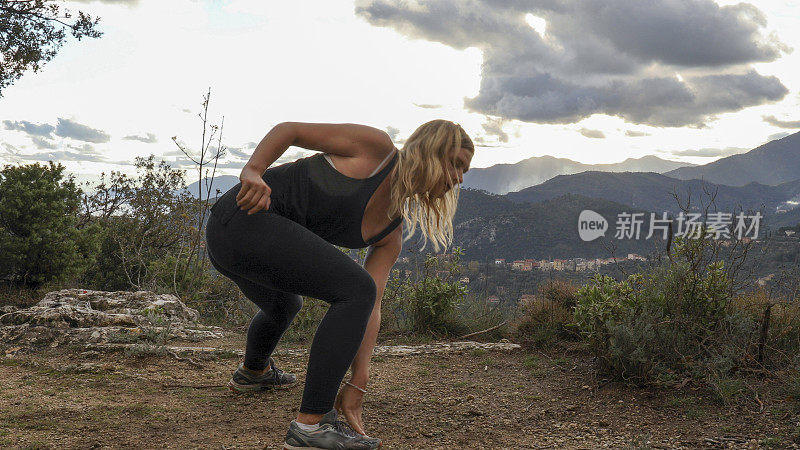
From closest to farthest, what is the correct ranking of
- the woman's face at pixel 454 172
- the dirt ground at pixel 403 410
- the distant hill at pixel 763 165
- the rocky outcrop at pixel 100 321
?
the woman's face at pixel 454 172
the dirt ground at pixel 403 410
the rocky outcrop at pixel 100 321
the distant hill at pixel 763 165

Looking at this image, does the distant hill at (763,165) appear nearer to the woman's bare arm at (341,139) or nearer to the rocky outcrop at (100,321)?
the rocky outcrop at (100,321)

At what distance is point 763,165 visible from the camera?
4373 inches

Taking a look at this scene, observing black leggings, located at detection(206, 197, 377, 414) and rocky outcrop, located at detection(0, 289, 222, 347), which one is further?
rocky outcrop, located at detection(0, 289, 222, 347)

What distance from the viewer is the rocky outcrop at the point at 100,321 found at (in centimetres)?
421

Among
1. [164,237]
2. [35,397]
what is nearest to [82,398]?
[35,397]

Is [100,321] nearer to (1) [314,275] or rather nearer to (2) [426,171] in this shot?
(1) [314,275]

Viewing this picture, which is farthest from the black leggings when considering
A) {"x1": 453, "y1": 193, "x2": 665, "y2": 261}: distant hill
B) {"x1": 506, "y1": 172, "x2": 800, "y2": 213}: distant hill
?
{"x1": 506, "y1": 172, "x2": 800, "y2": 213}: distant hill

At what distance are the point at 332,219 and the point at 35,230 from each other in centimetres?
628

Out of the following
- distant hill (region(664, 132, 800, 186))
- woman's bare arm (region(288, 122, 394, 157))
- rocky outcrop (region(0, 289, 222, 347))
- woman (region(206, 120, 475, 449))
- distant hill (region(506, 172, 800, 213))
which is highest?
distant hill (region(664, 132, 800, 186))

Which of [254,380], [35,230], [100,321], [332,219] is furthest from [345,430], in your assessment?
[35,230]

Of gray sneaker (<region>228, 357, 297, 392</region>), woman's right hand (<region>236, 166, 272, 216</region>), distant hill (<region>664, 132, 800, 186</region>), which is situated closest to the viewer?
woman's right hand (<region>236, 166, 272, 216</region>)

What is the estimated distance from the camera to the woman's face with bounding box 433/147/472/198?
2.13 metres

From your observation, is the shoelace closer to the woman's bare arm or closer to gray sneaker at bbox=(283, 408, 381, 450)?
gray sneaker at bbox=(283, 408, 381, 450)

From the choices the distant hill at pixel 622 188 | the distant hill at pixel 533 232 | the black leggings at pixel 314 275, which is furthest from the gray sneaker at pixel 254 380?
the distant hill at pixel 622 188
